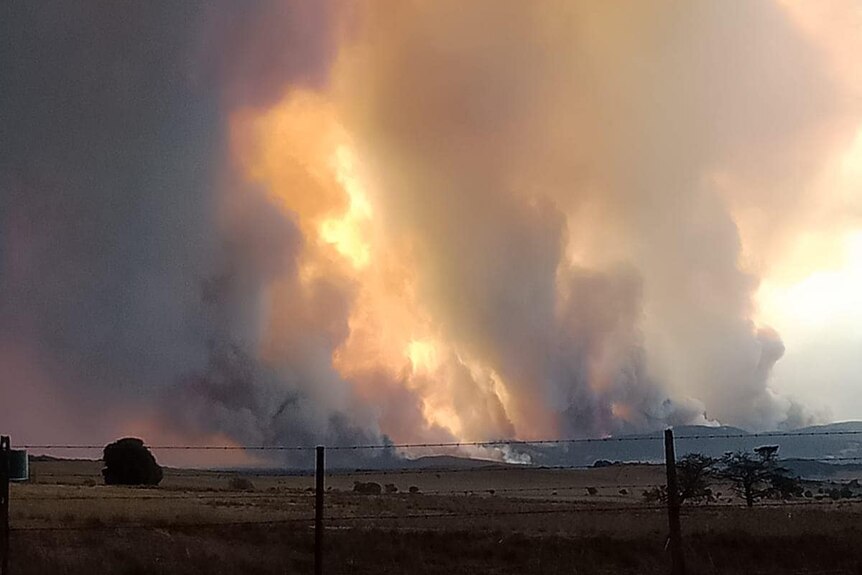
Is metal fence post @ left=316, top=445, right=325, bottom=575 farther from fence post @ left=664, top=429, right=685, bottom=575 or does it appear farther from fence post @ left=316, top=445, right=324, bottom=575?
fence post @ left=664, top=429, right=685, bottom=575

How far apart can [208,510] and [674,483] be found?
30.2m

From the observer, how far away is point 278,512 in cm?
4053

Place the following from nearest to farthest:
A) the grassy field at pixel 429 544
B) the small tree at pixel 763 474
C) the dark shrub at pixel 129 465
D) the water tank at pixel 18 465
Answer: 1. the water tank at pixel 18 465
2. the grassy field at pixel 429 544
3. the small tree at pixel 763 474
4. the dark shrub at pixel 129 465

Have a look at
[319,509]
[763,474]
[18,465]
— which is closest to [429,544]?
[319,509]

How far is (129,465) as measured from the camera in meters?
81.0

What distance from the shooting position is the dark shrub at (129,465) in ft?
263

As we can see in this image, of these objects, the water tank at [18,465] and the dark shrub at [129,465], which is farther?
the dark shrub at [129,465]

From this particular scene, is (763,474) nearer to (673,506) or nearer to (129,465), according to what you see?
(129,465)

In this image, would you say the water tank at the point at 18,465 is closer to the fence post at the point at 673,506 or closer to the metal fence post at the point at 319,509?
the metal fence post at the point at 319,509

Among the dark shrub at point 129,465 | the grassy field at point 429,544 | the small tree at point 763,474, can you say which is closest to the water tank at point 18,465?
the grassy field at point 429,544

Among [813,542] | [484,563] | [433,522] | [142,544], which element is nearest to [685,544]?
[813,542]

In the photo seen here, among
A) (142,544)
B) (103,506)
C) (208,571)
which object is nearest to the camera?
(208,571)

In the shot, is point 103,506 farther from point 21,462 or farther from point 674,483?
point 674,483

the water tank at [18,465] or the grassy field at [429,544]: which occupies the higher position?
the water tank at [18,465]
